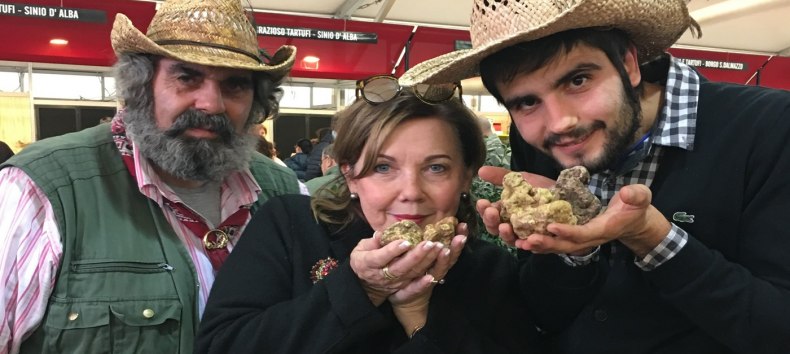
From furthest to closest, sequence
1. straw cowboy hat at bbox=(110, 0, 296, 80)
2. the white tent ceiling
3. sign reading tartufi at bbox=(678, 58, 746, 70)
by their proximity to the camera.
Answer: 1. sign reading tartufi at bbox=(678, 58, 746, 70)
2. the white tent ceiling
3. straw cowboy hat at bbox=(110, 0, 296, 80)

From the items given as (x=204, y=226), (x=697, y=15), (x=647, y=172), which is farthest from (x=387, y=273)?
(x=697, y=15)

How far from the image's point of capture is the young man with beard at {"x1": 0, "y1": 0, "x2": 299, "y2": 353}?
4.95 feet

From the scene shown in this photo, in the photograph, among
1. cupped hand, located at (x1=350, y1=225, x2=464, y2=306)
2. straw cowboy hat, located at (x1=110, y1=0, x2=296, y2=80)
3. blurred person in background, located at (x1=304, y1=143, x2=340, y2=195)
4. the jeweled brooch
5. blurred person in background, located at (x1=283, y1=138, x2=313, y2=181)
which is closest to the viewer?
cupped hand, located at (x1=350, y1=225, x2=464, y2=306)

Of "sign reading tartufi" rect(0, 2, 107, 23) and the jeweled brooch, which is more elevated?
"sign reading tartufi" rect(0, 2, 107, 23)

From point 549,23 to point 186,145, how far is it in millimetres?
1102

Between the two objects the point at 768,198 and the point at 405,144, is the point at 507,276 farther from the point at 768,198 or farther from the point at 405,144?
the point at 768,198

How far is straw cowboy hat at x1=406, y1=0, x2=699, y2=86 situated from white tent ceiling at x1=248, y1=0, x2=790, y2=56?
646 cm

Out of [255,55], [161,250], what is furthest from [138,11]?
[161,250]

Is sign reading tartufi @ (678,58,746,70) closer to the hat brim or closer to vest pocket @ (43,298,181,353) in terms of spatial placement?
the hat brim

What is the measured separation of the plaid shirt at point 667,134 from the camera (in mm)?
1331

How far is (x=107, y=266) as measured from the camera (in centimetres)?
156

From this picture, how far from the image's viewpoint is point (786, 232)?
3.91 ft

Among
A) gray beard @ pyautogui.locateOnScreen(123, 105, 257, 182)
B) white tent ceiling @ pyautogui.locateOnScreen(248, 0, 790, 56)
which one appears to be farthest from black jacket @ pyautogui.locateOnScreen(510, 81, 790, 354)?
white tent ceiling @ pyautogui.locateOnScreen(248, 0, 790, 56)

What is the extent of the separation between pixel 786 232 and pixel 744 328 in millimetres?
212
